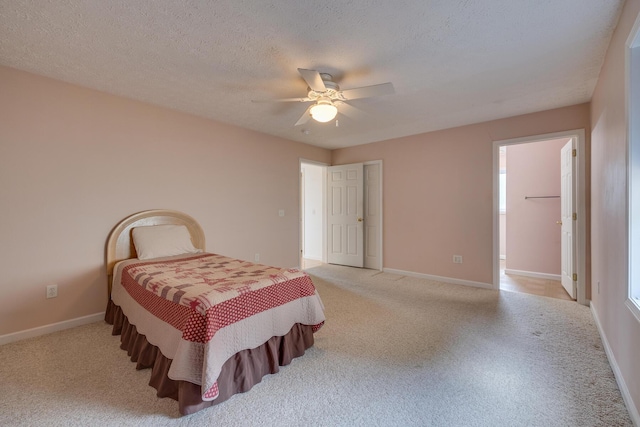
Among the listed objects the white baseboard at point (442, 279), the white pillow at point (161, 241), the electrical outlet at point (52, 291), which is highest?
the white pillow at point (161, 241)

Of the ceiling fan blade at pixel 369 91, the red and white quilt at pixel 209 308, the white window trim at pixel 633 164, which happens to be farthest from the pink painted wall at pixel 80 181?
the white window trim at pixel 633 164

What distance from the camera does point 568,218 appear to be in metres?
3.66

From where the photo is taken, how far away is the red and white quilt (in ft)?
5.33

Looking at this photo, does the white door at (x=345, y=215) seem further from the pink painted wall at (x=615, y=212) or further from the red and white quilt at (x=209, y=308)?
the pink painted wall at (x=615, y=212)

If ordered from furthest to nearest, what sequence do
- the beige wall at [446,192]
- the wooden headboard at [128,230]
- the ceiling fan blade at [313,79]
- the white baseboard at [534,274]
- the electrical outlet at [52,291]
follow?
the white baseboard at [534,274] < the beige wall at [446,192] < the wooden headboard at [128,230] < the electrical outlet at [52,291] < the ceiling fan blade at [313,79]

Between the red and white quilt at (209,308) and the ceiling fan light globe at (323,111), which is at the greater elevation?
the ceiling fan light globe at (323,111)

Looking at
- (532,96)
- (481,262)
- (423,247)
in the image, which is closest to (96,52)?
(532,96)

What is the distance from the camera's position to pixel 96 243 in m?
2.94

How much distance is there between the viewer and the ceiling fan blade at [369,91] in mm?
2294

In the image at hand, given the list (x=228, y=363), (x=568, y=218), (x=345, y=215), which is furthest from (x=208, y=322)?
(x=568, y=218)

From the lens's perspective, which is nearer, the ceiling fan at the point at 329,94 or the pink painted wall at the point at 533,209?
the ceiling fan at the point at 329,94

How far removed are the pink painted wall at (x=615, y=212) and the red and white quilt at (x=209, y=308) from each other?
1.94 meters

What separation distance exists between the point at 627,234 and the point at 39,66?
14.7ft

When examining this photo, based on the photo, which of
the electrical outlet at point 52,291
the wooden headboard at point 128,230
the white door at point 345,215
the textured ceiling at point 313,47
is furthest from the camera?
the white door at point 345,215
